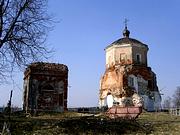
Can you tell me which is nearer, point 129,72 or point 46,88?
point 46,88

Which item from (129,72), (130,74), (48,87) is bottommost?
(48,87)

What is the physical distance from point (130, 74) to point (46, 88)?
11.9 metres

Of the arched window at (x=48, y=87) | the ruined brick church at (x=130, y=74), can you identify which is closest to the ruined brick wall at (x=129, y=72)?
the ruined brick church at (x=130, y=74)

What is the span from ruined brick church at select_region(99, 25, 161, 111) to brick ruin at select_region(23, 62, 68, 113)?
8.38m

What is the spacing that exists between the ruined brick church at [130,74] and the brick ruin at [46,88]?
27.5 ft

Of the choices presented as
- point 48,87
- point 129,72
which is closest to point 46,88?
point 48,87

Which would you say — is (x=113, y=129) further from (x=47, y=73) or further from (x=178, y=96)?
(x=178, y=96)

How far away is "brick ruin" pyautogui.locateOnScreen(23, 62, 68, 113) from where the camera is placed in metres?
37.4

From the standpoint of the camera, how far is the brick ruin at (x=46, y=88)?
3738 centimetres

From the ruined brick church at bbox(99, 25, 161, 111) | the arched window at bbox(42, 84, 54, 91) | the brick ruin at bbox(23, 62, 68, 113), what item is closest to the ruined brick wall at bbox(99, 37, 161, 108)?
the ruined brick church at bbox(99, 25, 161, 111)

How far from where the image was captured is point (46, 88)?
3825 cm

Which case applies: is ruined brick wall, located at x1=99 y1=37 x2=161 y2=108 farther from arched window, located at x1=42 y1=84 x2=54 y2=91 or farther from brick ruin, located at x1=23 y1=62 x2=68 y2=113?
arched window, located at x1=42 y1=84 x2=54 y2=91

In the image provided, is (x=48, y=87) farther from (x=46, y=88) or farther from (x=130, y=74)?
(x=130, y=74)

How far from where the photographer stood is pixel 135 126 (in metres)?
18.7
